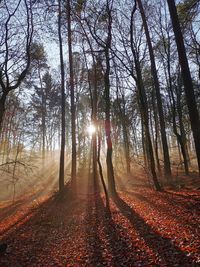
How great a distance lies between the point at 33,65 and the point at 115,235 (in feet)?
32.7

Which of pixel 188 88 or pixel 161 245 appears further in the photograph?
pixel 188 88

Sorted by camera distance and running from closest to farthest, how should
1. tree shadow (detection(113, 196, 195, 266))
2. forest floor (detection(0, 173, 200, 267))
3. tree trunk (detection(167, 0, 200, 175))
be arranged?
tree shadow (detection(113, 196, 195, 266)), forest floor (detection(0, 173, 200, 267)), tree trunk (detection(167, 0, 200, 175))

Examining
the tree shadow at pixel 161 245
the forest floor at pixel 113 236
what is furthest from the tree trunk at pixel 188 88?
the tree shadow at pixel 161 245

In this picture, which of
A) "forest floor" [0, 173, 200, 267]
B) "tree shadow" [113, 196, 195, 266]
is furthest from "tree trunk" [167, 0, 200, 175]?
"tree shadow" [113, 196, 195, 266]

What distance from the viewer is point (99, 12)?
37.8 feet

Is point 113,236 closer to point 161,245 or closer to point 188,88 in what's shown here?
point 161,245

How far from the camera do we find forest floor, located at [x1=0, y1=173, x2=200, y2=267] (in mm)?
4582

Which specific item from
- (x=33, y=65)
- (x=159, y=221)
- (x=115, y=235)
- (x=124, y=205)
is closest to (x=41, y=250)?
(x=115, y=235)

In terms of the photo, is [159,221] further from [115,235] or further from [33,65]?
[33,65]

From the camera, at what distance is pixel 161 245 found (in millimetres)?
4871

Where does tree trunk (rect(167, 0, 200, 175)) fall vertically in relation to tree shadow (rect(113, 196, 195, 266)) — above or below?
above

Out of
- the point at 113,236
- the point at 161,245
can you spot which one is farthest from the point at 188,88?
the point at 113,236

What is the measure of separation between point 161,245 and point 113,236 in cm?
161

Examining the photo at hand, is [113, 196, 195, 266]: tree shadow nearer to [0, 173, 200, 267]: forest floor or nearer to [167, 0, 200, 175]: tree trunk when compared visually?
[0, 173, 200, 267]: forest floor
